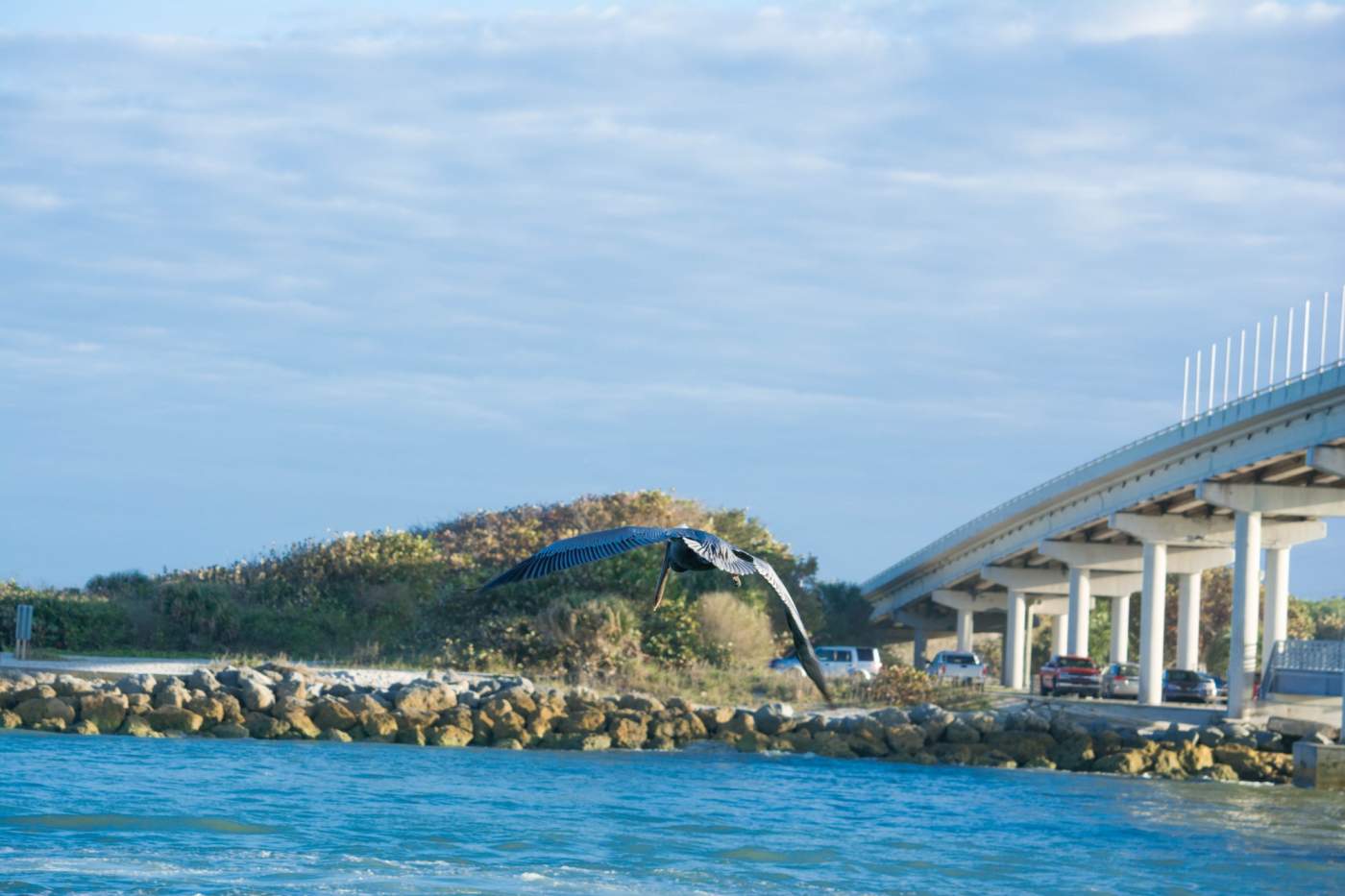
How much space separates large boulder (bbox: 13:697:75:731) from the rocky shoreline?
2 cm

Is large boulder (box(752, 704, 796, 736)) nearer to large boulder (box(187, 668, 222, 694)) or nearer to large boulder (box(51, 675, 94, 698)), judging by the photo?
large boulder (box(187, 668, 222, 694))

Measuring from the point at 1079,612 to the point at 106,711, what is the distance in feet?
130

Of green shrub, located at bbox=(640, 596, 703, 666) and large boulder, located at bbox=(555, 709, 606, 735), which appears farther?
green shrub, located at bbox=(640, 596, 703, 666)

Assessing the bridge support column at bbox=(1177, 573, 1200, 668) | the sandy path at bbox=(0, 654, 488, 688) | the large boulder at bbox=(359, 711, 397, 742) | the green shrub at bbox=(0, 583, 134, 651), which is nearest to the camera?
the large boulder at bbox=(359, 711, 397, 742)

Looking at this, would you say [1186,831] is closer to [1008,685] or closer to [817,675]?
[817,675]

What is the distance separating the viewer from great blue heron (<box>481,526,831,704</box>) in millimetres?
14477

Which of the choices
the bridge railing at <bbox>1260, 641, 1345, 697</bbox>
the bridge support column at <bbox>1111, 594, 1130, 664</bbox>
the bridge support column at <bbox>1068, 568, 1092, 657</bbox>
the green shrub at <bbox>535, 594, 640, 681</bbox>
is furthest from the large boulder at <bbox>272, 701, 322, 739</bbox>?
the bridge support column at <bbox>1111, 594, 1130, 664</bbox>

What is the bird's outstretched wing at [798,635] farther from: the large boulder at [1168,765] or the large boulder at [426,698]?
the large boulder at [1168,765]

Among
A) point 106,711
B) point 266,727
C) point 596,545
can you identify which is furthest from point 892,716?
point 596,545

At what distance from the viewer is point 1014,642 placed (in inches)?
2904

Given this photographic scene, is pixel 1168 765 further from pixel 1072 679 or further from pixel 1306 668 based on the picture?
pixel 1072 679

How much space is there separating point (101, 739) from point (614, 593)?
1661 cm

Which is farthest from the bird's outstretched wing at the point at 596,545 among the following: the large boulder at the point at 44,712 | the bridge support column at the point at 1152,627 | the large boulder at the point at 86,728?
the bridge support column at the point at 1152,627

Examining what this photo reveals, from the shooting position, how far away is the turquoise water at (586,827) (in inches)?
838
